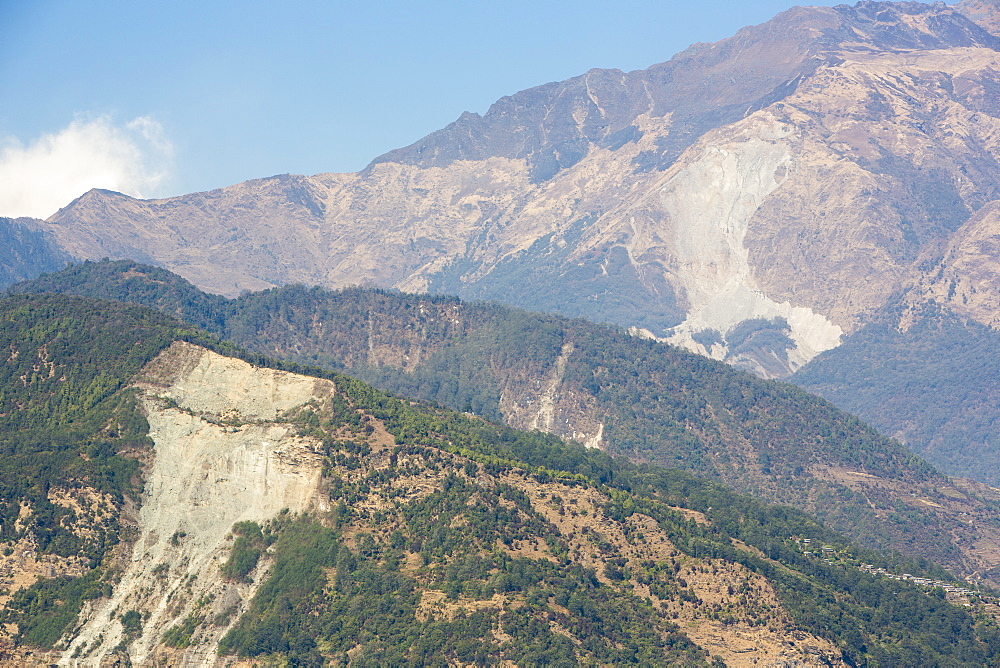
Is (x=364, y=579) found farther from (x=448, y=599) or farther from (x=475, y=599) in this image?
(x=475, y=599)

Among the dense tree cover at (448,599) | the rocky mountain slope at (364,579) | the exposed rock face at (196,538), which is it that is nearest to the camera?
the dense tree cover at (448,599)

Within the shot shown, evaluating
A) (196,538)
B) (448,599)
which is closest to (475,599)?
(448,599)

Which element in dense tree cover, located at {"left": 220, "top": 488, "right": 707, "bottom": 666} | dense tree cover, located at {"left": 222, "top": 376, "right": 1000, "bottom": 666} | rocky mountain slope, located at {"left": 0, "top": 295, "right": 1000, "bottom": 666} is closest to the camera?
dense tree cover, located at {"left": 220, "top": 488, "right": 707, "bottom": 666}

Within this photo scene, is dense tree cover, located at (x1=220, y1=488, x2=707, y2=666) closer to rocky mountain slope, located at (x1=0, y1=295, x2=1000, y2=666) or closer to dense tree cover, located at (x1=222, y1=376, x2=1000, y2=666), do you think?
dense tree cover, located at (x1=222, y1=376, x2=1000, y2=666)

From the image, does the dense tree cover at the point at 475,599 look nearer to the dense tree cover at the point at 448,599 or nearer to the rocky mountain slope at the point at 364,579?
the dense tree cover at the point at 448,599

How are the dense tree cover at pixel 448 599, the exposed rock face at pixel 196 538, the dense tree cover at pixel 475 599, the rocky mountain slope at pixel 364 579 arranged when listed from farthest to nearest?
the exposed rock face at pixel 196 538 < the rocky mountain slope at pixel 364 579 < the dense tree cover at pixel 475 599 < the dense tree cover at pixel 448 599

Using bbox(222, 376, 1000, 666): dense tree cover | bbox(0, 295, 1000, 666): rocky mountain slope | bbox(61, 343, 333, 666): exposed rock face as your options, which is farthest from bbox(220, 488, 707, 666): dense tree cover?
bbox(61, 343, 333, 666): exposed rock face

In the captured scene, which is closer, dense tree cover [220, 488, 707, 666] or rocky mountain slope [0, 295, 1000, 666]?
dense tree cover [220, 488, 707, 666]

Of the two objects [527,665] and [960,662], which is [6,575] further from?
[960,662]

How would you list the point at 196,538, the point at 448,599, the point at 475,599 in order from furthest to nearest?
1. the point at 196,538
2. the point at 448,599
3. the point at 475,599

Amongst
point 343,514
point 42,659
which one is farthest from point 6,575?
point 343,514

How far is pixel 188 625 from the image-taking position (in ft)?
585

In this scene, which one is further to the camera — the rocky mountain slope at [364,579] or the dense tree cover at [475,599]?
the rocky mountain slope at [364,579]

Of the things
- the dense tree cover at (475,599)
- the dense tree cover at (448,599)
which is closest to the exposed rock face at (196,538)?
the dense tree cover at (475,599)
